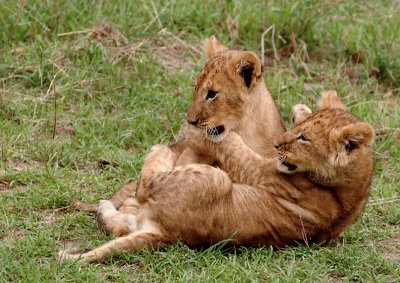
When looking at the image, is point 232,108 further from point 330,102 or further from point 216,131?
point 330,102

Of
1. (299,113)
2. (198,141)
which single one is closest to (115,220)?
(198,141)

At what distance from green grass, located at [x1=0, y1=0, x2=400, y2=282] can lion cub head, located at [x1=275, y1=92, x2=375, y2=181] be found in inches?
21.4

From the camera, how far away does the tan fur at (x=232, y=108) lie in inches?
276

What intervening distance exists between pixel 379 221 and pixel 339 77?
2662 mm

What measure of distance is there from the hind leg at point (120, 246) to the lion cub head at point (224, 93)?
102 centimetres

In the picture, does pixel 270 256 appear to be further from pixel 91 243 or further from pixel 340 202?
pixel 91 243

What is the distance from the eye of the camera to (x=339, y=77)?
979 cm

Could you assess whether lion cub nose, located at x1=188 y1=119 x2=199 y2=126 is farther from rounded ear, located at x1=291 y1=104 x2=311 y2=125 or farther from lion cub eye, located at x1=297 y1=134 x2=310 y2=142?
lion cub eye, located at x1=297 y1=134 x2=310 y2=142

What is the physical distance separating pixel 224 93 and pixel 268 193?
35.4 inches

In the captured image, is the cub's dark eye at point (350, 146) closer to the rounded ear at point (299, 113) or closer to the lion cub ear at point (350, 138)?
the lion cub ear at point (350, 138)

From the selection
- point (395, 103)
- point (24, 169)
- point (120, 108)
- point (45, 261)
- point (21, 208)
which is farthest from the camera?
point (395, 103)

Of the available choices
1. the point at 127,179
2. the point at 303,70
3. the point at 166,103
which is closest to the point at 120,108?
the point at 166,103

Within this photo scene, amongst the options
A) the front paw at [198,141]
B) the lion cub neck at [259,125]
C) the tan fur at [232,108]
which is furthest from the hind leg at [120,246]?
the lion cub neck at [259,125]

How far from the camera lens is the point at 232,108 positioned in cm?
711
